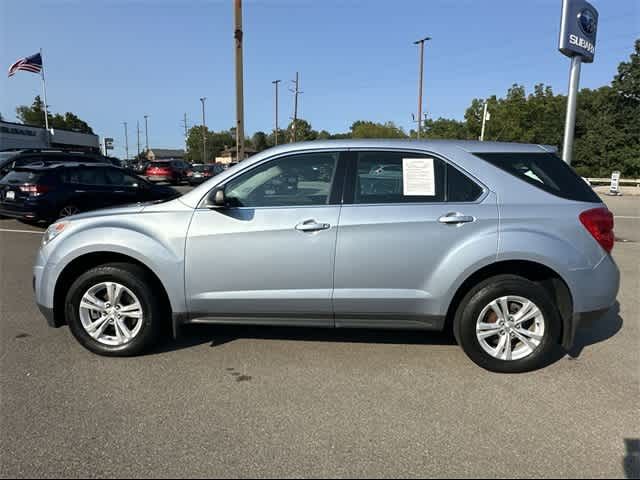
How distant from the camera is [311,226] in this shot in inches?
132

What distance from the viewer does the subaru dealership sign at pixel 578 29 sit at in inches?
356

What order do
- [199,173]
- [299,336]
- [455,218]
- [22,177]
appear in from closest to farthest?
[455,218], [299,336], [22,177], [199,173]

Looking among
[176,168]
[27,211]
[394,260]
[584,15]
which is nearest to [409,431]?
[394,260]

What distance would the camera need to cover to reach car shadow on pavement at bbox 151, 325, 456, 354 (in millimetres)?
4012

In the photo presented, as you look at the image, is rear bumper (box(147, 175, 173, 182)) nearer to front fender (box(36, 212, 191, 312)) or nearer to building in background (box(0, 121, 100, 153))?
building in background (box(0, 121, 100, 153))

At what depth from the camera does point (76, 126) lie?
284 feet

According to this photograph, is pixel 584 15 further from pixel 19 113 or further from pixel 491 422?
pixel 19 113

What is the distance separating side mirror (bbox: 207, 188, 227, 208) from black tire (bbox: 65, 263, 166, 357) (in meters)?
0.82

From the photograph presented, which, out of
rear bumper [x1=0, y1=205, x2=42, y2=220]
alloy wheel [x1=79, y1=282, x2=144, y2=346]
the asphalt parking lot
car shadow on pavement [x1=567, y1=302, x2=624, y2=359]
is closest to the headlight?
alloy wheel [x1=79, y1=282, x2=144, y2=346]

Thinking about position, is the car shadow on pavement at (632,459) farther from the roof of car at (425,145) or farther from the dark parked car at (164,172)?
the dark parked car at (164,172)

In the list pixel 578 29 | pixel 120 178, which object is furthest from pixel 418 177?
pixel 120 178

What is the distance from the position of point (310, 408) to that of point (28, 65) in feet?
118

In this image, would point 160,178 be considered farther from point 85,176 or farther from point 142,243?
point 142,243

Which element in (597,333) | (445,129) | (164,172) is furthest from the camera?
(445,129)
